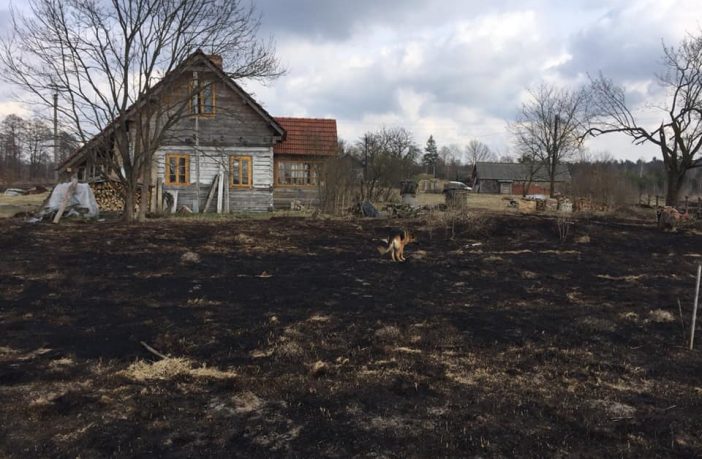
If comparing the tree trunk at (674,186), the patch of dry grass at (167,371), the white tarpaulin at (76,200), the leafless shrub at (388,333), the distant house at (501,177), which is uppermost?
the distant house at (501,177)

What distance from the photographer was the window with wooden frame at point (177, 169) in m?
18.8

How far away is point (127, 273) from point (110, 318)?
2.49 m

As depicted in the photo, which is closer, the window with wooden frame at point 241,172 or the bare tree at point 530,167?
the window with wooden frame at point 241,172

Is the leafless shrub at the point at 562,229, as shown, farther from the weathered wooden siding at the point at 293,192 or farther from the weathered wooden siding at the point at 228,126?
the weathered wooden siding at the point at 228,126

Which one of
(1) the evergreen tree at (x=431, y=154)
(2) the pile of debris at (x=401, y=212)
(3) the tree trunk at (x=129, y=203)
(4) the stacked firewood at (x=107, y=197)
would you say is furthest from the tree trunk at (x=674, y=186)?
(1) the evergreen tree at (x=431, y=154)

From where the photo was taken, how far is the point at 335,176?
17.9 metres

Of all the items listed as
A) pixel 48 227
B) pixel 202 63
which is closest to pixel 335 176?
pixel 202 63

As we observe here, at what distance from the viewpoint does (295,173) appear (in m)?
21.6

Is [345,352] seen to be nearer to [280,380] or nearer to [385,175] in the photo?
[280,380]

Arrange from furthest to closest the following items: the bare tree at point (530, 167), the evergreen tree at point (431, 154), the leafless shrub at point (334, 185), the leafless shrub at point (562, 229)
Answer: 1. the evergreen tree at point (431, 154)
2. the bare tree at point (530, 167)
3. the leafless shrub at point (334, 185)
4. the leafless shrub at point (562, 229)

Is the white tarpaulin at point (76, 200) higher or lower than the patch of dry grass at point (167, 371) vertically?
higher

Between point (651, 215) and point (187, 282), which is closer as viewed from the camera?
point (187, 282)

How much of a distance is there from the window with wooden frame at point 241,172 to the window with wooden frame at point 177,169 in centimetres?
170

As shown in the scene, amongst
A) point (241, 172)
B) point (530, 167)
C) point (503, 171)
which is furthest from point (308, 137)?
point (503, 171)
